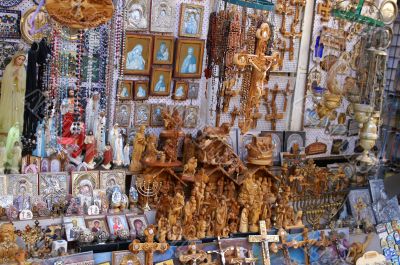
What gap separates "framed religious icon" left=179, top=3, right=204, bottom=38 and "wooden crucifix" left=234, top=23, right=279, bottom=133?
1.09 feet

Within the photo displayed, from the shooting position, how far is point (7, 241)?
300cm

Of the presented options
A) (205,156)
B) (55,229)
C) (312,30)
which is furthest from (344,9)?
(55,229)

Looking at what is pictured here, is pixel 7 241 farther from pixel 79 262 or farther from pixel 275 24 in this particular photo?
pixel 275 24

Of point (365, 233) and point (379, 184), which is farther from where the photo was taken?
point (379, 184)

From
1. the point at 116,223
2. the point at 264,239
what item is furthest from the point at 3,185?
the point at 264,239

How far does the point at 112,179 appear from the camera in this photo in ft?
11.7

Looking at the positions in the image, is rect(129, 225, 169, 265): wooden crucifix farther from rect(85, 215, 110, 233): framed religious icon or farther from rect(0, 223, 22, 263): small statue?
rect(0, 223, 22, 263): small statue

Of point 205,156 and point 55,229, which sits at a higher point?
point 205,156

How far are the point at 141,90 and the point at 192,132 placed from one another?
0.50 meters

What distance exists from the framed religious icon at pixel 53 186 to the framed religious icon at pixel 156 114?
685 millimetres

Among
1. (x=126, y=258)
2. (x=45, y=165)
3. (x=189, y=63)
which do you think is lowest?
(x=126, y=258)

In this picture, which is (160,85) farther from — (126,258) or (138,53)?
(126,258)

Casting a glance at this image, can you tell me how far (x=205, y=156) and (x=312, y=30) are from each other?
4.42 feet

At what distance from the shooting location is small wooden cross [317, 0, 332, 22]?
427 centimetres
